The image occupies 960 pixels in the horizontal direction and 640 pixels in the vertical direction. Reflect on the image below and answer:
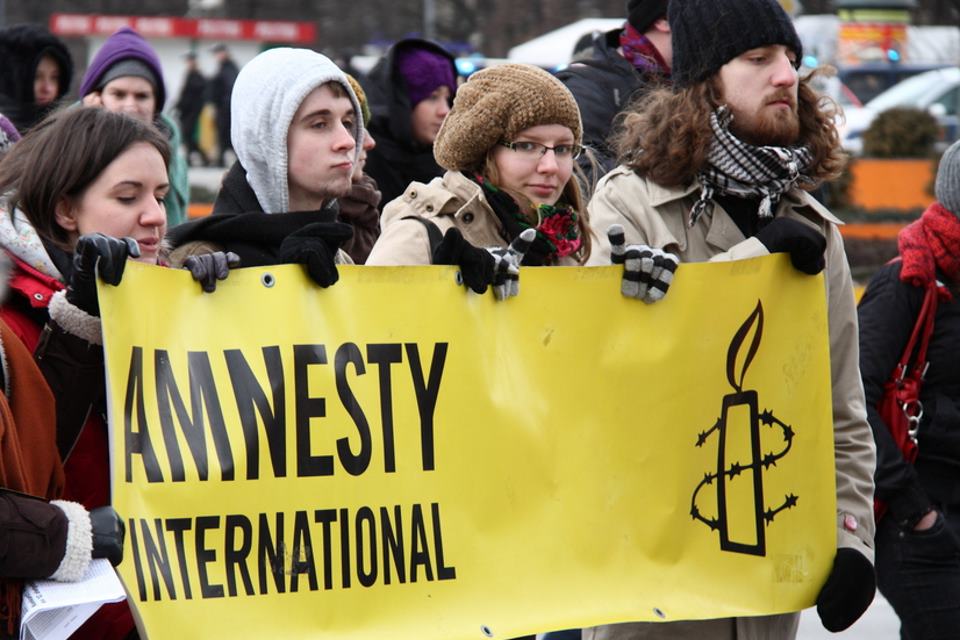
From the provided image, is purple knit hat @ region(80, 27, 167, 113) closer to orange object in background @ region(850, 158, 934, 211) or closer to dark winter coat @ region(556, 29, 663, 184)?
dark winter coat @ region(556, 29, 663, 184)

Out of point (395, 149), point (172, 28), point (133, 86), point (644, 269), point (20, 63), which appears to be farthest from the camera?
point (172, 28)

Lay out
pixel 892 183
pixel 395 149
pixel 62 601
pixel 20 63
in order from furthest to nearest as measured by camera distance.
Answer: pixel 892 183 → pixel 20 63 → pixel 395 149 → pixel 62 601

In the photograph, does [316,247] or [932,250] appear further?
[932,250]

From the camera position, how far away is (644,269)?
3889 mm

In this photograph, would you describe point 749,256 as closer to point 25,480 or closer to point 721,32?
point 721,32

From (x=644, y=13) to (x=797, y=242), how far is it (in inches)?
86.6

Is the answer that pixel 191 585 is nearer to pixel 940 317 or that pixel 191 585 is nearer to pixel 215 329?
pixel 215 329

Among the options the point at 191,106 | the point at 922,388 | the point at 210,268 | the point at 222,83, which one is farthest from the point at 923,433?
the point at 191,106

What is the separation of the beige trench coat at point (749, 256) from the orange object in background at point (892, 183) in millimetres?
16095

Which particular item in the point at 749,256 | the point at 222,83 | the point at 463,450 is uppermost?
the point at 749,256

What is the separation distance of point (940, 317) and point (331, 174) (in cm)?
191

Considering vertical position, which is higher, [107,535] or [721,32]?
[721,32]

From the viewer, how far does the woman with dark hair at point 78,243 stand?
3256mm

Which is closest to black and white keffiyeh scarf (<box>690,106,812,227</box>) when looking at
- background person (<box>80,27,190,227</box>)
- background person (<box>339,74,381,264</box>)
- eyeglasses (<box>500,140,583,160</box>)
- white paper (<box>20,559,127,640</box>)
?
eyeglasses (<box>500,140,583,160</box>)
